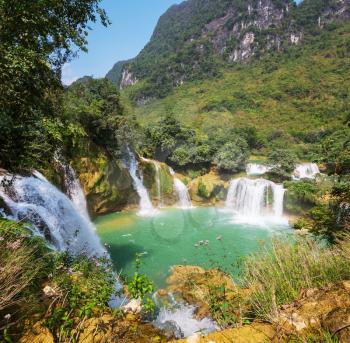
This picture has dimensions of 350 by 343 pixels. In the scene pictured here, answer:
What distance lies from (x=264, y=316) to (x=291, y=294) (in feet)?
1.46

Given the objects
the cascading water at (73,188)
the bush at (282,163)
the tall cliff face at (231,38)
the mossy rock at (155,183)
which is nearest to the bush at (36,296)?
the cascading water at (73,188)

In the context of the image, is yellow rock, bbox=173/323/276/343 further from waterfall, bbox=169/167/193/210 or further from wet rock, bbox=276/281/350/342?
waterfall, bbox=169/167/193/210

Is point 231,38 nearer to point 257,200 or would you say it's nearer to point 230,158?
point 230,158

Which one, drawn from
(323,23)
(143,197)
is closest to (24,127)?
(143,197)

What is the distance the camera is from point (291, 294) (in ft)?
8.52

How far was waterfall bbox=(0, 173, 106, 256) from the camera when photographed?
7.14 meters

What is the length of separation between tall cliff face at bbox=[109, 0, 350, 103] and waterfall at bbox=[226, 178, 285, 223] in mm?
71380

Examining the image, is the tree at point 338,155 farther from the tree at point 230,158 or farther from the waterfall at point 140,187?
the tree at point 230,158

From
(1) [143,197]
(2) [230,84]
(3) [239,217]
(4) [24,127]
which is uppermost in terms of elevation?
(2) [230,84]

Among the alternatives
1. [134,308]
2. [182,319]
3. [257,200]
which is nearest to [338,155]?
[134,308]

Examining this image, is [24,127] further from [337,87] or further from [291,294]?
[337,87]

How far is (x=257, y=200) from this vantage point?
55.7 feet

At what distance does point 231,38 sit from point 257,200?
360ft

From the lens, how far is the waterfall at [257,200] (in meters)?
16.5
